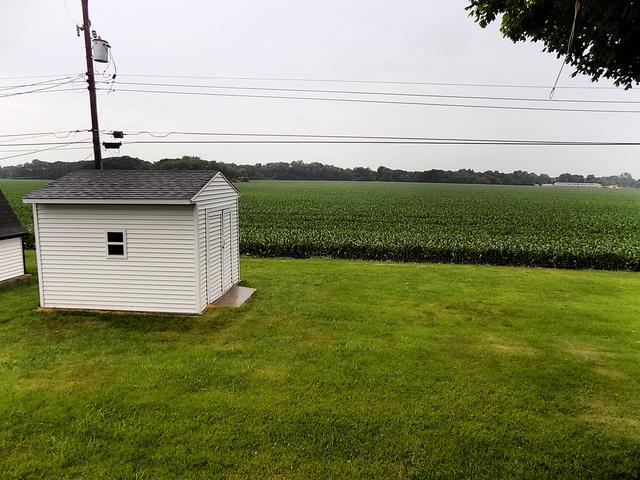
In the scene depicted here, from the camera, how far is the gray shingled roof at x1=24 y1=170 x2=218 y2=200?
8.98 m

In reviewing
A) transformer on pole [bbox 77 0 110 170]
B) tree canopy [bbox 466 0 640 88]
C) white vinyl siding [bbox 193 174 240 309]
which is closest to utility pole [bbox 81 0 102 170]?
transformer on pole [bbox 77 0 110 170]

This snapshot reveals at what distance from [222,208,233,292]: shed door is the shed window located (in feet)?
7.73

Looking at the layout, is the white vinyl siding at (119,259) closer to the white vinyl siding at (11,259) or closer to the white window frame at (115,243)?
Result: the white window frame at (115,243)

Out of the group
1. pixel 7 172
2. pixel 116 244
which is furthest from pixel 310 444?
pixel 7 172

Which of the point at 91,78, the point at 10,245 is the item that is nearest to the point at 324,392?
the point at 91,78

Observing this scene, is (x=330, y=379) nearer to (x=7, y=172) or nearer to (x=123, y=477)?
(x=123, y=477)

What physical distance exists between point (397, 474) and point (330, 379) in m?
2.06

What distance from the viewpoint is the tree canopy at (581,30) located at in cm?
379

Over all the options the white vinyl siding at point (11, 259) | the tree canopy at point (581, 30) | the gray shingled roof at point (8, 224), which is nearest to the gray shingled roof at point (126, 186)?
the gray shingled roof at point (8, 224)

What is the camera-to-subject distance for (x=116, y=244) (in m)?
9.25

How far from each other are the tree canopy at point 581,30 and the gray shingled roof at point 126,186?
6.40m

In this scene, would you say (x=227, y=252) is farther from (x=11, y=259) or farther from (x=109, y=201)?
(x=11, y=259)

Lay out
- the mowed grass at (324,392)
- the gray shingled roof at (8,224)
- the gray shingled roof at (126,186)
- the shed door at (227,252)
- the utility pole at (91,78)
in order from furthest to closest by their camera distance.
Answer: the gray shingled roof at (8,224) < the utility pole at (91,78) < the shed door at (227,252) < the gray shingled roof at (126,186) < the mowed grass at (324,392)

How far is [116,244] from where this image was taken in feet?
30.3
